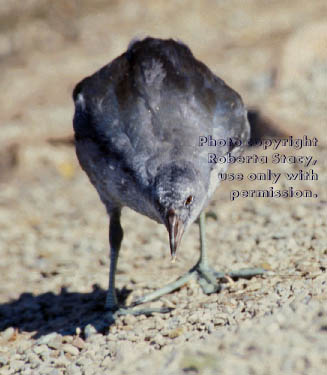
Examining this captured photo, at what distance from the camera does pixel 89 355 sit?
20.1ft

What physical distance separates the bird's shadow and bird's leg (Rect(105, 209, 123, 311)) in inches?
5.0

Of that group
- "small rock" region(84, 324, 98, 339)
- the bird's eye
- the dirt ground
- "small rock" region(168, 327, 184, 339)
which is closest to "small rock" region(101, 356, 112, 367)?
the dirt ground

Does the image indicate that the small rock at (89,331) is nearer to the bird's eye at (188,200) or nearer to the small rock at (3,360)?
the small rock at (3,360)

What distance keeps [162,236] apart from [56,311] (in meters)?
1.76

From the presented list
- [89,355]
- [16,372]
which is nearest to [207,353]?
[89,355]

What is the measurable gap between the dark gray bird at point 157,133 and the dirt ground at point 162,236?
2.01 ft

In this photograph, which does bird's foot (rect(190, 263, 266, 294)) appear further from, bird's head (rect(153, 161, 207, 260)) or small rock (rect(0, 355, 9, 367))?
small rock (rect(0, 355, 9, 367))

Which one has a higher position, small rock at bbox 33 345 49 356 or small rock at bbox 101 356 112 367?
small rock at bbox 101 356 112 367

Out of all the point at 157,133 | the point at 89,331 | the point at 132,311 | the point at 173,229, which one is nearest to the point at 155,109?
the point at 157,133

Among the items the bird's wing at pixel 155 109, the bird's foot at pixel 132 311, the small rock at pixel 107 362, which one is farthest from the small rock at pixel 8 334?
the bird's wing at pixel 155 109

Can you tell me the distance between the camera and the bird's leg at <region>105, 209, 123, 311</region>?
7.11 metres

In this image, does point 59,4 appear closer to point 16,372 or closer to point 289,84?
point 289,84

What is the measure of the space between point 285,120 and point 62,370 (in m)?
5.62

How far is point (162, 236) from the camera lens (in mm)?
8836
